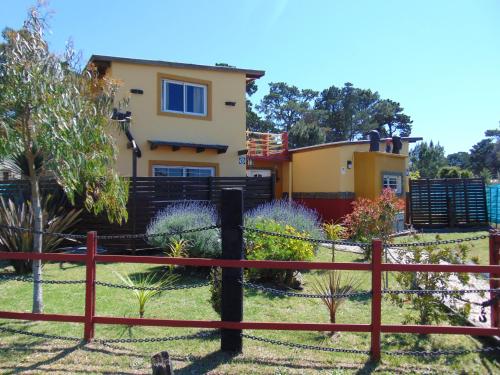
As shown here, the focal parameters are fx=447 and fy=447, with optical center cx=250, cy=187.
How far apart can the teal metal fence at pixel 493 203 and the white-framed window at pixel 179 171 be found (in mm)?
12812

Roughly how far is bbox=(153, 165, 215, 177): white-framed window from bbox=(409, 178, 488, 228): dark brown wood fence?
932 centimetres

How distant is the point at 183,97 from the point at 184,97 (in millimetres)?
37

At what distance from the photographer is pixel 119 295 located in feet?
23.1

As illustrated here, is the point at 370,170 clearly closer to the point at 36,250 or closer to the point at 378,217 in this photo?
the point at 378,217

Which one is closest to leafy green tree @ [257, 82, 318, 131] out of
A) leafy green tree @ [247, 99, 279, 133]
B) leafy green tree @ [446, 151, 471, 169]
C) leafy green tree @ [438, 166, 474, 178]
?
leafy green tree @ [247, 99, 279, 133]

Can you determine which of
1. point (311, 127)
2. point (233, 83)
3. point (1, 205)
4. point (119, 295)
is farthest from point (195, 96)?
point (311, 127)

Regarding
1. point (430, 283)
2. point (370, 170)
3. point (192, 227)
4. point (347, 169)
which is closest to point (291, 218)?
point (192, 227)

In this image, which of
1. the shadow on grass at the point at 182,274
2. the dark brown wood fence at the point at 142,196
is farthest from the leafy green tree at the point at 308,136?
the shadow on grass at the point at 182,274

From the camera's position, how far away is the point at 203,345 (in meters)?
4.88

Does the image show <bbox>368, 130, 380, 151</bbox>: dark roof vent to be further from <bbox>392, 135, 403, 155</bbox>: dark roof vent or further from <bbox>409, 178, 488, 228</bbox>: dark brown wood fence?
<bbox>409, 178, 488, 228</bbox>: dark brown wood fence

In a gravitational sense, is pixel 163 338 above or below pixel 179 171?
below

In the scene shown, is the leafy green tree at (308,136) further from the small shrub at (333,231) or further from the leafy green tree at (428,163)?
the small shrub at (333,231)

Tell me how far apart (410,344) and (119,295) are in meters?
4.35

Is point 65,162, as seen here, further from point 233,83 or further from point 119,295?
point 233,83
